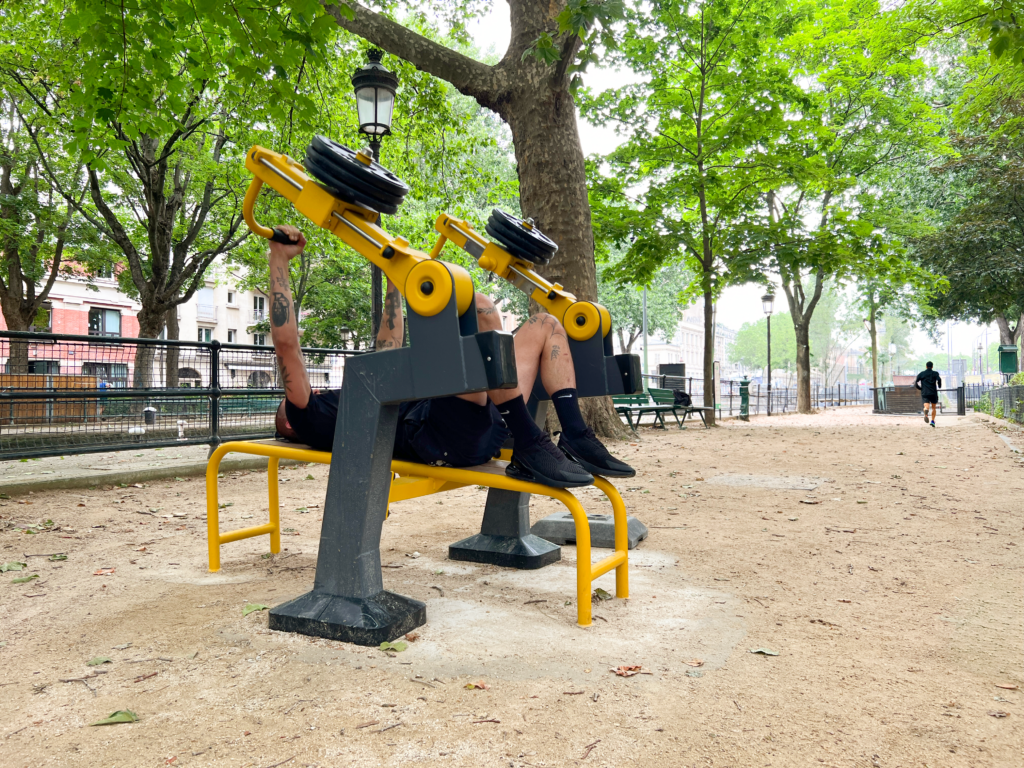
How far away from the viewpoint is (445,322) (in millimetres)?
2141

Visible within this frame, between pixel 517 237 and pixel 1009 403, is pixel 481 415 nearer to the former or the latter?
pixel 517 237

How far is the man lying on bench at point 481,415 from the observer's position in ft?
8.54

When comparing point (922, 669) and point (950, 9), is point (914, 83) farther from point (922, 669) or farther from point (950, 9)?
point (922, 669)

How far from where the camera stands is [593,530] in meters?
3.78

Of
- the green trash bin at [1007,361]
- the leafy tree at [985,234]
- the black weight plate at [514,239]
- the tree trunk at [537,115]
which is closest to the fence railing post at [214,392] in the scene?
the tree trunk at [537,115]

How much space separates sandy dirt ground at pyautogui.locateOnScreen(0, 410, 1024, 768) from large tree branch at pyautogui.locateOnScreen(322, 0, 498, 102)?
6.71m

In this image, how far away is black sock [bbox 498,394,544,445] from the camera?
2.62 metres

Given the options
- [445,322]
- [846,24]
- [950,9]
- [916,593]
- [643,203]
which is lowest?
[916,593]

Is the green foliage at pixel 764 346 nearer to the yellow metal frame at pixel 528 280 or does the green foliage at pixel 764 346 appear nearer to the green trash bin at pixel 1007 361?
the green trash bin at pixel 1007 361

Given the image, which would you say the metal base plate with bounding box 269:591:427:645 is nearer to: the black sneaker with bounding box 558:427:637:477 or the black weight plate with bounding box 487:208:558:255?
the black sneaker with bounding box 558:427:637:477

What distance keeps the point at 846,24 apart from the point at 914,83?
18.5ft

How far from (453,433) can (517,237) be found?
0.99 m

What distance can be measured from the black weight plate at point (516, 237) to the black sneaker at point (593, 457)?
84 centimetres

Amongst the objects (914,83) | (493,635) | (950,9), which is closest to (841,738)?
(493,635)
